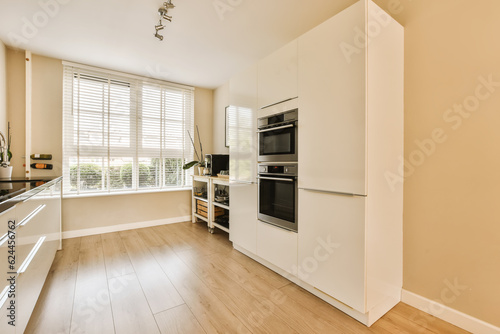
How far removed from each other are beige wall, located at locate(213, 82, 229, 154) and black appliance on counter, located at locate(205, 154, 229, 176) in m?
0.45

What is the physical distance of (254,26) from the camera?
243 centimetres

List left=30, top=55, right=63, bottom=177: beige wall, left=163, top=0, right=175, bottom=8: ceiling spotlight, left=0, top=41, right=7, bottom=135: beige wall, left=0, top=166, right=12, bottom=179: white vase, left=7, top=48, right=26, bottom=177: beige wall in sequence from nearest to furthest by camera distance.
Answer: left=163, top=0, right=175, bottom=8: ceiling spotlight → left=0, top=166, right=12, bottom=179: white vase → left=0, top=41, right=7, bottom=135: beige wall → left=7, top=48, right=26, bottom=177: beige wall → left=30, top=55, right=63, bottom=177: beige wall

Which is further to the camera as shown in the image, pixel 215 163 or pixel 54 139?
pixel 215 163

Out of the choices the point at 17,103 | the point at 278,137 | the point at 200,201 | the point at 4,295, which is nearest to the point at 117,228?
the point at 200,201

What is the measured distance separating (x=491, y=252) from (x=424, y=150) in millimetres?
756

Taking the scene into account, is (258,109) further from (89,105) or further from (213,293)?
(89,105)

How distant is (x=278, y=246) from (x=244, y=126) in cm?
141

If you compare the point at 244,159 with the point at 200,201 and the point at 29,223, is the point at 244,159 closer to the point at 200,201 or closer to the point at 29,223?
the point at 200,201

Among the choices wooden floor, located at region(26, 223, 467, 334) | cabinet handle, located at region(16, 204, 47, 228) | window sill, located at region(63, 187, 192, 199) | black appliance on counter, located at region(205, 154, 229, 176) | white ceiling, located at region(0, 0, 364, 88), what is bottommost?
wooden floor, located at region(26, 223, 467, 334)

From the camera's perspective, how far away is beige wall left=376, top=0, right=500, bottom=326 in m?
1.42

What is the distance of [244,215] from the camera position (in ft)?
8.86

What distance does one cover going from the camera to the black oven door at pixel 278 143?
206 cm

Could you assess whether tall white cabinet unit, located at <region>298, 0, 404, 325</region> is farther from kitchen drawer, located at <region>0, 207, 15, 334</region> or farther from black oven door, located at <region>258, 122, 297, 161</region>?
kitchen drawer, located at <region>0, 207, 15, 334</region>

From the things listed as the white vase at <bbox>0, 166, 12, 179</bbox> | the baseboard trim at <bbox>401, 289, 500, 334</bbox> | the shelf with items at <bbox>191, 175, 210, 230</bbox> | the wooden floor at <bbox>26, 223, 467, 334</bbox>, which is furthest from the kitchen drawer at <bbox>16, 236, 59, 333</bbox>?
the baseboard trim at <bbox>401, 289, 500, 334</bbox>
